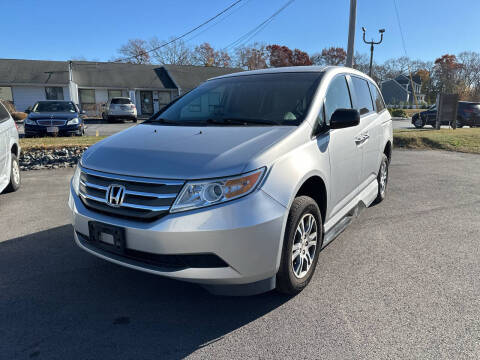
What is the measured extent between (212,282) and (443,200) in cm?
475

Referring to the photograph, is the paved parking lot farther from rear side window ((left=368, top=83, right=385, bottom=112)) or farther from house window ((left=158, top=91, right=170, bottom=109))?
house window ((left=158, top=91, right=170, bottom=109))

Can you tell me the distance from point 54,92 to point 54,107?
1999 centimetres

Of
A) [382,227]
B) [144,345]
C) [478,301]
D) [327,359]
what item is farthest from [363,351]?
[382,227]

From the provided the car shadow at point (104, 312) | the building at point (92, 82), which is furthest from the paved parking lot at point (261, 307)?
the building at point (92, 82)

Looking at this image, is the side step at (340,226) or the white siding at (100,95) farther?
the white siding at (100,95)

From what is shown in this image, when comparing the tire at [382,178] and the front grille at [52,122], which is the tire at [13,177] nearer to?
the tire at [382,178]

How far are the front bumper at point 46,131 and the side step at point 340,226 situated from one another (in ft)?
36.9

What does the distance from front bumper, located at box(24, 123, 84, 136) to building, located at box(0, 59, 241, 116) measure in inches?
783

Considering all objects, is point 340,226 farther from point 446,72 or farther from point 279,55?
point 446,72

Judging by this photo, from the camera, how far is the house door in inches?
1345

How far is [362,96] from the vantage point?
14.8ft

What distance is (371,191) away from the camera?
180 inches

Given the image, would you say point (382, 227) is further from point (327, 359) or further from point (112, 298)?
point (112, 298)

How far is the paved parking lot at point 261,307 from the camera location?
231 cm
